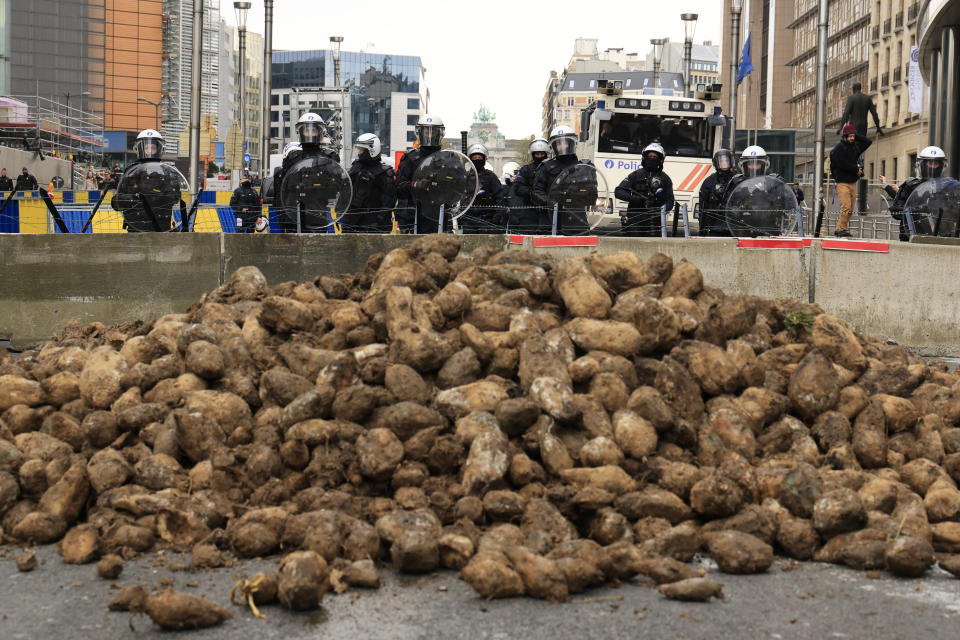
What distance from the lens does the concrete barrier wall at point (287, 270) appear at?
12891 mm

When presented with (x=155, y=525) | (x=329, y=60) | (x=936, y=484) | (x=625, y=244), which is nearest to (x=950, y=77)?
(x=625, y=244)

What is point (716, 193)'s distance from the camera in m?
15.8

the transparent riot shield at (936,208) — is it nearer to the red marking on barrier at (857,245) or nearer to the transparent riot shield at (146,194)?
the red marking on barrier at (857,245)

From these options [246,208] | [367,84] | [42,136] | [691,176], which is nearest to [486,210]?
[246,208]

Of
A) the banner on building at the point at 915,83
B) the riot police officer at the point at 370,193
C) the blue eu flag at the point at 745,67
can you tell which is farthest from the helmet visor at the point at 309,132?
the banner on building at the point at 915,83

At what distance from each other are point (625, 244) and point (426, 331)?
21.1 ft

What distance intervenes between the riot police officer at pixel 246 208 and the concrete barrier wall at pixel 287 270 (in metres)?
5.28

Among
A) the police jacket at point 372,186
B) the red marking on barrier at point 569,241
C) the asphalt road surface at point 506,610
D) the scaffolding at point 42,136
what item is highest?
the scaffolding at point 42,136

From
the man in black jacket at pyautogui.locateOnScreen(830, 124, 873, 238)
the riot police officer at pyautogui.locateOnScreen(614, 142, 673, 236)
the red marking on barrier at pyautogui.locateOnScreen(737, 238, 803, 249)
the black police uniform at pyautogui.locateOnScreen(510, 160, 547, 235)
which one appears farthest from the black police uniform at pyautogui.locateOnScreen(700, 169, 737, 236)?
the black police uniform at pyautogui.locateOnScreen(510, 160, 547, 235)

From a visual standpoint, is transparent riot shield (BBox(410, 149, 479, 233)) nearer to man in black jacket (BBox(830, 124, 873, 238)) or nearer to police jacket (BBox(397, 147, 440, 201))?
police jacket (BBox(397, 147, 440, 201))

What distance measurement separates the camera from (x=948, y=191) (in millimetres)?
15406

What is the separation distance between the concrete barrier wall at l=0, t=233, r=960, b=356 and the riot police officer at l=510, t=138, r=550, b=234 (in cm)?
123

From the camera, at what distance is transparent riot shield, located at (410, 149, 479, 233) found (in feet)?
46.9

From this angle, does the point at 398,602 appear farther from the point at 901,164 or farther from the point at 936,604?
the point at 901,164
